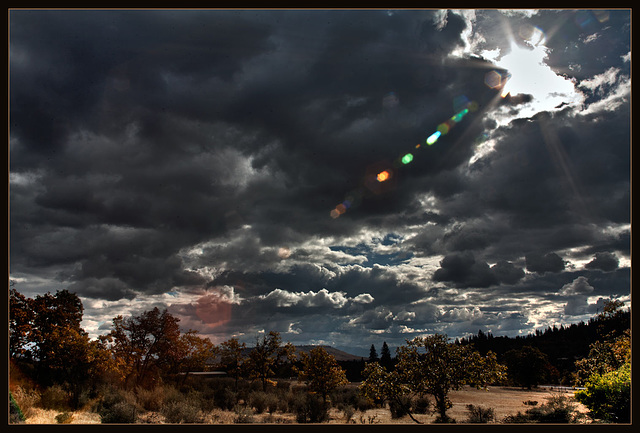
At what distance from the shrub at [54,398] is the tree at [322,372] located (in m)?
18.0

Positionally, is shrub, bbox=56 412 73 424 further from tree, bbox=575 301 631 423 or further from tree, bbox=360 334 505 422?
tree, bbox=575 301 631 423

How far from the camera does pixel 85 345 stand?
26719 millimetres

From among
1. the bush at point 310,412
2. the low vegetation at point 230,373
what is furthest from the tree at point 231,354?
the bush at point 310,412

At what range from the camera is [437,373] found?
58.4 feet

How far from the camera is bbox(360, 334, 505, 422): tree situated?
58.3 ft

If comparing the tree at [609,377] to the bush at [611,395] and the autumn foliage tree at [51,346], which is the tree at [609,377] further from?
the autumn foliage tree at [51,346]

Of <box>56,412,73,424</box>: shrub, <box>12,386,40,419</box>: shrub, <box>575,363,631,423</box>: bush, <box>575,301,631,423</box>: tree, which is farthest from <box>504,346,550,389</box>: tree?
<box>12,386,40,419</box>: shrub

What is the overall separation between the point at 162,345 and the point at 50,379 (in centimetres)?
1227

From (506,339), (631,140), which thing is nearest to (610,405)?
(631,140)

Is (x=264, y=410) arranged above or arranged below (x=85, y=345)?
below

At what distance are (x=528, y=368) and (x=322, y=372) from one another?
46.4 metres

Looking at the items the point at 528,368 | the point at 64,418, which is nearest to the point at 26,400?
the point at 64,418
